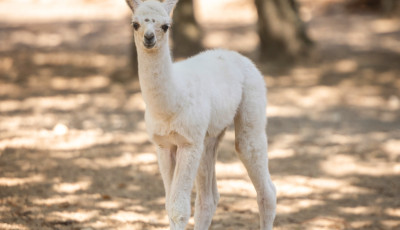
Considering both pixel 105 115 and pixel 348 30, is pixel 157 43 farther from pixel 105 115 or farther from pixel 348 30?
pixel 348 30

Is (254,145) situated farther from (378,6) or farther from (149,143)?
(378,6)

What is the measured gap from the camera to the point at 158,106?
459cm

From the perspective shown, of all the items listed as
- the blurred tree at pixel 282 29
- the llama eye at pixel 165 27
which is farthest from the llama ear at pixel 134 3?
the blurred tree at pixel 282 29

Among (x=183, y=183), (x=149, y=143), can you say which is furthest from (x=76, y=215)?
(x=149, y=143)

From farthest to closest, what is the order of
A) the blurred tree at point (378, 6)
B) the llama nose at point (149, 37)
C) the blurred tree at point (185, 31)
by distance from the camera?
the blurred tree at point (378, 6) → the blurred tree at point (185, 31) → the llama nose at point (149, 37)

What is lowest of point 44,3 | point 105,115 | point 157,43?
point 105,115

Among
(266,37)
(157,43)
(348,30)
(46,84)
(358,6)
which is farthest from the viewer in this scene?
(358,6)

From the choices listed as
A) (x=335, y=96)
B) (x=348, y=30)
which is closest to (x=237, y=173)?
(x=335, y=96)

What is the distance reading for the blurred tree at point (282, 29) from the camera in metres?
13.8

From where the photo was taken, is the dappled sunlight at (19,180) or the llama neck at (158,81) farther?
the dappled sunlight at (19,180)

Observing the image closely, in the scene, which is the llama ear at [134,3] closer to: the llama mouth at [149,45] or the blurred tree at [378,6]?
the llama mouth at [149,45]

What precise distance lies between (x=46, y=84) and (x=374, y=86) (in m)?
6.38

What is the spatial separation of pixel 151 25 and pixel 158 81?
16.4 inches

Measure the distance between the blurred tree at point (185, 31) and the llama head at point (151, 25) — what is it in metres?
9.68
